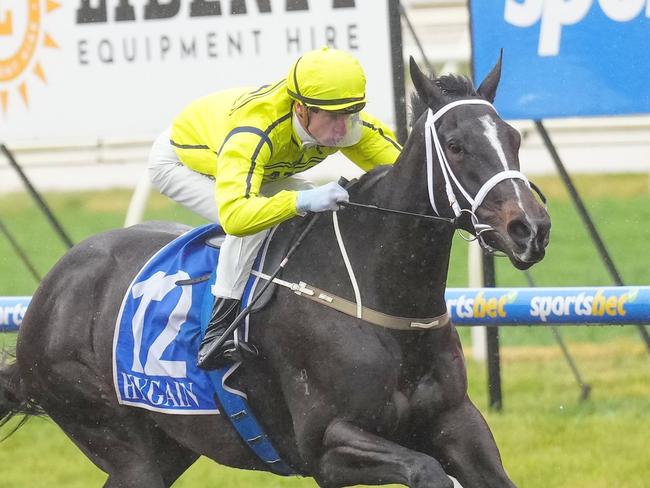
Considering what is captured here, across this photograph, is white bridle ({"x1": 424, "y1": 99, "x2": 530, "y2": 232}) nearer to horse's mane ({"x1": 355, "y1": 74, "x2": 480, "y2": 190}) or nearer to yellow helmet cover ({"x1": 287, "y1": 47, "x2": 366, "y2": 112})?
horse's mane ({"x1": 355, "y1": 74, "x2": 480, "y2": 190})

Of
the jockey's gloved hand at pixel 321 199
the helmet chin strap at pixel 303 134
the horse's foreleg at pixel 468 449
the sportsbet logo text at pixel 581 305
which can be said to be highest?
the helmet chin strap at pixel 303 134

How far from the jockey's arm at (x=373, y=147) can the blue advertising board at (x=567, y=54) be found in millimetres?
1615

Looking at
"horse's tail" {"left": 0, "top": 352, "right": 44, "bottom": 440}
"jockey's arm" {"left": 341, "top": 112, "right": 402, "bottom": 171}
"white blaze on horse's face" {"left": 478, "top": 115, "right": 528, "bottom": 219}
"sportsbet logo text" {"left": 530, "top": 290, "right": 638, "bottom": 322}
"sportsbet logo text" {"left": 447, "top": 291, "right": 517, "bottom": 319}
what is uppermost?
"white blaze on horse's face" {"left": 478, "top": 115, "right": 528, "bottom": 219}

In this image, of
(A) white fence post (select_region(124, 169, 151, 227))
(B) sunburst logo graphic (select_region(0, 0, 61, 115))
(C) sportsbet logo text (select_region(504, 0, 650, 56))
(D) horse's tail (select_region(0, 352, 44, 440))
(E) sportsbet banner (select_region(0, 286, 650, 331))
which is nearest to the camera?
(D) horse's tail (select_region(0, 352, 44, 440))

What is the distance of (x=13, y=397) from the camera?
5.02 meters

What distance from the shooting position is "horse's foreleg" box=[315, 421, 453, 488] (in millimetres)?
3645

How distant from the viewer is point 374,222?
399 centimetres

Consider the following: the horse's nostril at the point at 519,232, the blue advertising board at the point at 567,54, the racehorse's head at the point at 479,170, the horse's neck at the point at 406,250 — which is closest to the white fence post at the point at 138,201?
the blue advertising board at the point at 567,54

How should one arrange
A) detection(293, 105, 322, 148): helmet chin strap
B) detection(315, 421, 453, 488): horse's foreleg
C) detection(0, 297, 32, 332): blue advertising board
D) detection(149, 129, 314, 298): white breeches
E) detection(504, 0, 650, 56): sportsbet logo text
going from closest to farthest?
detection(315, 421, 453, 488): horse's foreleg → detection(293, 105, 322, 148): helmet chin strap → detection(149, 129, 314, 298): white breeches → detection(504, 0, 650, 56): sportsbet logo text → detection(0, 297, 32, 332): blue advertising board

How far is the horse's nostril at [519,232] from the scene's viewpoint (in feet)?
11.2

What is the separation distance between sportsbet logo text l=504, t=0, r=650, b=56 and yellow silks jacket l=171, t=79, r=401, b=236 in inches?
65.6

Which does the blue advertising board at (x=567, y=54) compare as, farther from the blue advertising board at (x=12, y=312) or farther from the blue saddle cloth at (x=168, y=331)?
the blue advertising board at (x=12, y=312)

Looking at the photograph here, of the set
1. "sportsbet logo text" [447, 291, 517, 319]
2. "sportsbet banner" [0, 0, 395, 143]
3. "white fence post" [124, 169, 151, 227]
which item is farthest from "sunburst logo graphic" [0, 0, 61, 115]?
"sportsbet logo text" [447, 291, 517, 319]

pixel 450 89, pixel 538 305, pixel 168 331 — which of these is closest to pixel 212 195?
pixel 168 331
